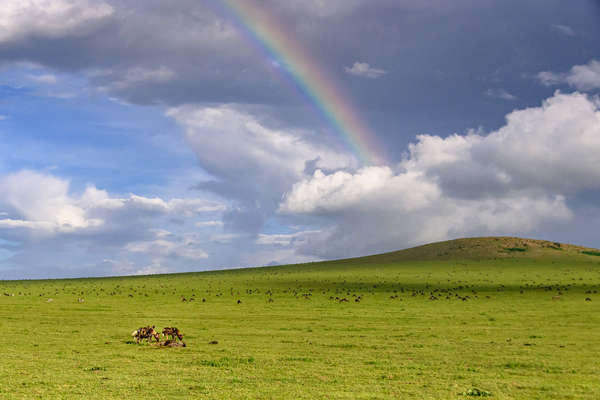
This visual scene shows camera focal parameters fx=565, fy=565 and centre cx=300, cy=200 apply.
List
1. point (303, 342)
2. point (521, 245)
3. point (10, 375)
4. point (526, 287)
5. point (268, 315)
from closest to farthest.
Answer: point (10, 375) → point (303, 342) → point (268, 315) → point (526, 287) → point (521, 245)

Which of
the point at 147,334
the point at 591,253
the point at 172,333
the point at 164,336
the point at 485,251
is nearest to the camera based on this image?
the point at 172,333

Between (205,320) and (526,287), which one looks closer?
(205,320)

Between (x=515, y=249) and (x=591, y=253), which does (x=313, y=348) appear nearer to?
(x=515, y=249)

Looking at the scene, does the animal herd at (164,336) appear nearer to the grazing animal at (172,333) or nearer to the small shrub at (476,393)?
the grazing animal at (172,333)

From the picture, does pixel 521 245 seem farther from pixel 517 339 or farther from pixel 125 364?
pixel 125 364

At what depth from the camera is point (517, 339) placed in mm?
28719

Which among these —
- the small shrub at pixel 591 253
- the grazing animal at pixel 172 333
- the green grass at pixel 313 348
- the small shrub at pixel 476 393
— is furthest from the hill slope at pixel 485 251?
the small shrub at pixel 476 393

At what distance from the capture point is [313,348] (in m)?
25.9

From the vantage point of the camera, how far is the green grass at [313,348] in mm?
17272

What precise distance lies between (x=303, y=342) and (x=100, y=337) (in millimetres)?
11199

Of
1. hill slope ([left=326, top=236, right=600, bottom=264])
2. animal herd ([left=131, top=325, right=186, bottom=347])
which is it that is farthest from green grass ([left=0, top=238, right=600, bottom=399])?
hill slope ([left=326, top=236, right=600, bottom=264])

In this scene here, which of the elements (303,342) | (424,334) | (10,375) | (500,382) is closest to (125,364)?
(10,375)

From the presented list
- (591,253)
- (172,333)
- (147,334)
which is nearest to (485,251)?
(591,253)

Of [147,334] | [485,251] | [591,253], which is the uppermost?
[485,251]
